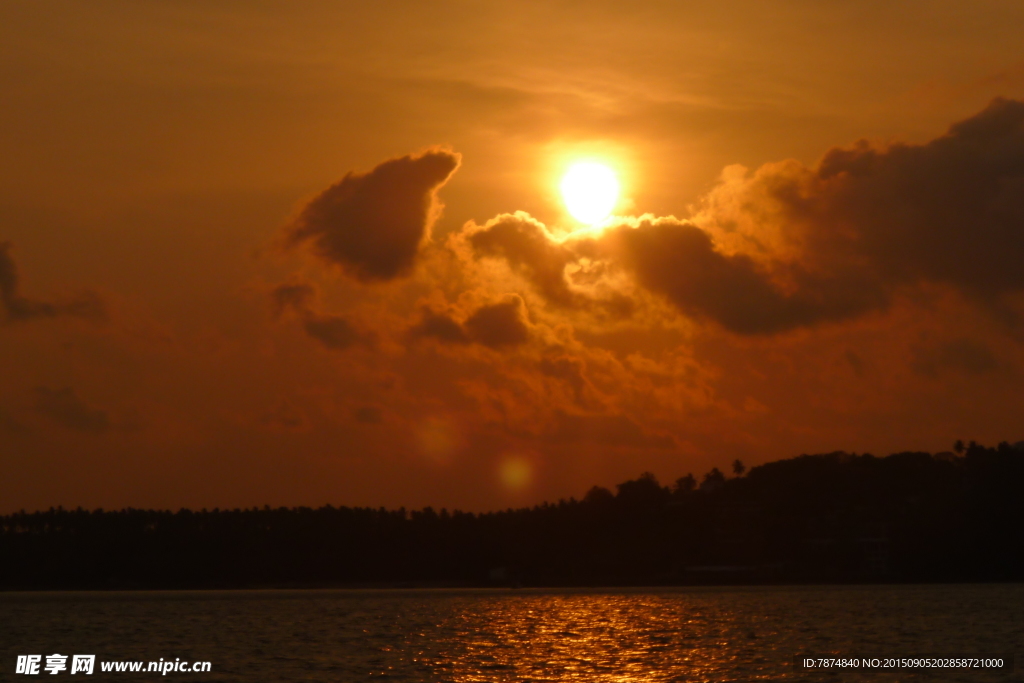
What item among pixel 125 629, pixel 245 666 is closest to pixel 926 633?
pixel 245 666

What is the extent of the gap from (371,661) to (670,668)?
81.4ft

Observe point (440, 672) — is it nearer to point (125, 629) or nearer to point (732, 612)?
point (125, 629)

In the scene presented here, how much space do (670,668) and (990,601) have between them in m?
118

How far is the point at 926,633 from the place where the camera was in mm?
124812

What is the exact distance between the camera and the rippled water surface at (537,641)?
92562 millimetres

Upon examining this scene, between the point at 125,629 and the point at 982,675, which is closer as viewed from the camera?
the point at 982,675

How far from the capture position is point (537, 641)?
4921 inches

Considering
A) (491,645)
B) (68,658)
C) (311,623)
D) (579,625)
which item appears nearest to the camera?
(68,658)

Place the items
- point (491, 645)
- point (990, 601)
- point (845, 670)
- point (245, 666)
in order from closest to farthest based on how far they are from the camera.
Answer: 1. point (845, 670)
2. point (245, 666)
3. point (491, 645)
4. point (990, 601)

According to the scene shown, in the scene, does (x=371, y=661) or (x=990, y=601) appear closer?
(x=371, y=661)

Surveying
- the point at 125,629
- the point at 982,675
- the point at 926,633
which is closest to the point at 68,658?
the point at 125,629

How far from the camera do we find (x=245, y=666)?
9881 centimetres

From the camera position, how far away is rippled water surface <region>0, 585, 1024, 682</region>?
9256 cm

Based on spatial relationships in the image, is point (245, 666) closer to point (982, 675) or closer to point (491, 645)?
point (491, 645)
